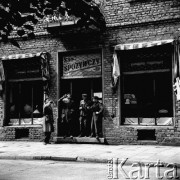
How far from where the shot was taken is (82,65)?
14.9m

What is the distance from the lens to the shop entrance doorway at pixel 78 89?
14.8 meters

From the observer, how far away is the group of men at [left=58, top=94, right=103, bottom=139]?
14.2m

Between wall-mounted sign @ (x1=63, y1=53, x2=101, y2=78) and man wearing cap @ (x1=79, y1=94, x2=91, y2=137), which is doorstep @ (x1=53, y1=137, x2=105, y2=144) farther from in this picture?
wall-mounted sign @ (x1=63, y1=53, x2=101, y2=78)

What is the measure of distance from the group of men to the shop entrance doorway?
0.65 feet

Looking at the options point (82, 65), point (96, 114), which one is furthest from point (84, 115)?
point (82, 65)

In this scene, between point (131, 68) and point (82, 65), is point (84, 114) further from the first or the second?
point (131, 68)

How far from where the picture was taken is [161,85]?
13.6 meters

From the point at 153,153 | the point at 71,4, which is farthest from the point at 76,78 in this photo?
the point at 71,4

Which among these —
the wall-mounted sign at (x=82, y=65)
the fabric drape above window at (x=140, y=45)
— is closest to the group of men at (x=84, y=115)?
the wall-mounted sign at (x=82, y=65)

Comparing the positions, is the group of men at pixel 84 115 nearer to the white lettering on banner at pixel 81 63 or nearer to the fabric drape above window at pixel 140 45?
the white lettering on banner at pixel 81 63

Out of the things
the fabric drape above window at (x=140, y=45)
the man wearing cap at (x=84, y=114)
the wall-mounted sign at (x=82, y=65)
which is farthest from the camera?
the wall-mounted sign at (x=82, y=65)

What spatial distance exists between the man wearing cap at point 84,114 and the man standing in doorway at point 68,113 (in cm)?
43

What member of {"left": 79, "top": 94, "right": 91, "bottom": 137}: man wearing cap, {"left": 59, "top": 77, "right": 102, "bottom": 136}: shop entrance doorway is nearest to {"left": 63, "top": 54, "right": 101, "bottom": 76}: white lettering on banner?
{"left": 59, "top": 77, "right": 102, "bottom": 136}: shop entrance doorway

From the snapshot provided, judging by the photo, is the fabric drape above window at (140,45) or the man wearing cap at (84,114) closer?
the fabric drape above window at (140,45)
